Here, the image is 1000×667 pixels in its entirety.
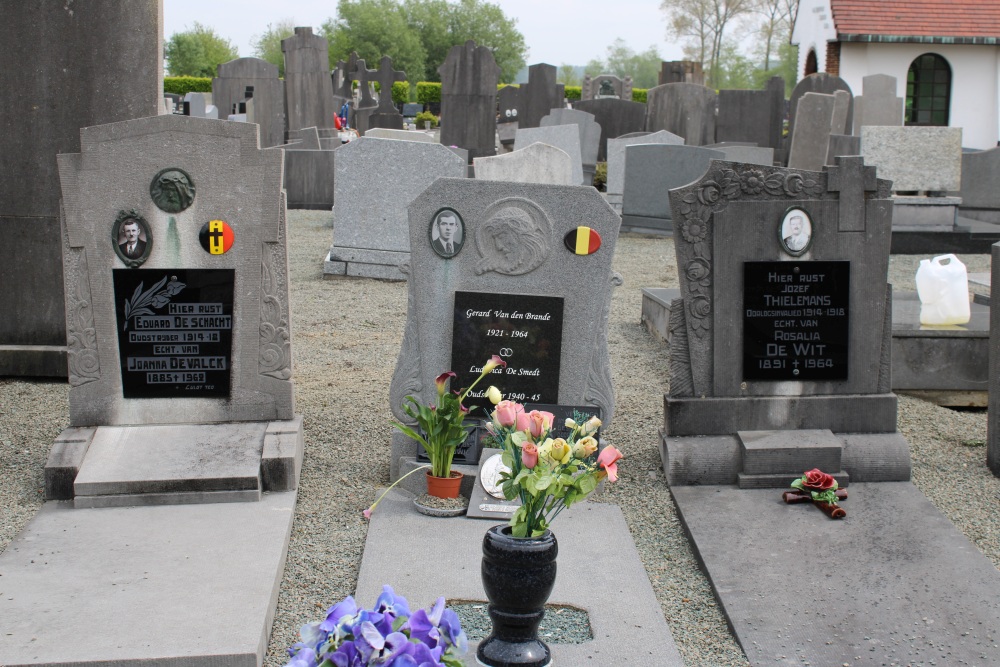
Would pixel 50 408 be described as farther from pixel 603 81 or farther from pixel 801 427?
pixel 603 81

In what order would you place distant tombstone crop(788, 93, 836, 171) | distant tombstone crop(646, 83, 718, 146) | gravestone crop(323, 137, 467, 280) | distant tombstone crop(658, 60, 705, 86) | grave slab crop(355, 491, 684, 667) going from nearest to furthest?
grave slab crop(355, 491, 684, 667) → gravestone crop(323, 137, 467, 280) → distant tombstone crop(788, 93, 836, 171) → distant tombstone crop(646, 83, 718, 146) → distant tombstone crop(658, 60, 705, 86)

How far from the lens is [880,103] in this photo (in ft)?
59.6

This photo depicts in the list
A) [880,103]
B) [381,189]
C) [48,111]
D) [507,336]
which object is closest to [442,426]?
[507,336]

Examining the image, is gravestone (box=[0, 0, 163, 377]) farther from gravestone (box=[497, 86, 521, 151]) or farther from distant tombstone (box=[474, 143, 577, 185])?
gravestone (box=[497, 86, 521, 151])

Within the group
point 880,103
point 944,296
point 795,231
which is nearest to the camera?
point 795,231

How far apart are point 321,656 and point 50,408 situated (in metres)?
4.28

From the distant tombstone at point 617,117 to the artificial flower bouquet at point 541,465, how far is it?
1744cm

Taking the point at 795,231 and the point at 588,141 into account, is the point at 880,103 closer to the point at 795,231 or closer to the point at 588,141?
the point at 588,141

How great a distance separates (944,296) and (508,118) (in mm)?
19795

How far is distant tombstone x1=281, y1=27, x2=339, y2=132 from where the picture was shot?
20.2m

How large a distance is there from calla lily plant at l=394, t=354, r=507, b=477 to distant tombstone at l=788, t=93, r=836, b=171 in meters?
A: 11.1

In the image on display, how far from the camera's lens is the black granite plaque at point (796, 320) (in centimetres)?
492

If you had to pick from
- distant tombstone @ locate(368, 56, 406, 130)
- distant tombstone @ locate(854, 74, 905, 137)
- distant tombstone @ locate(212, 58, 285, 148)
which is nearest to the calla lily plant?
distant tombstone @ locate(212, 58, 285, 148)

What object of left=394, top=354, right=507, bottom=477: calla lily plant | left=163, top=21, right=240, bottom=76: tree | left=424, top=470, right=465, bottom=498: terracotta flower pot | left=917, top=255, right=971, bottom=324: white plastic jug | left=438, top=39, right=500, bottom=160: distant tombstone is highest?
left=163, top=21, right=240, bottom=76: tree
